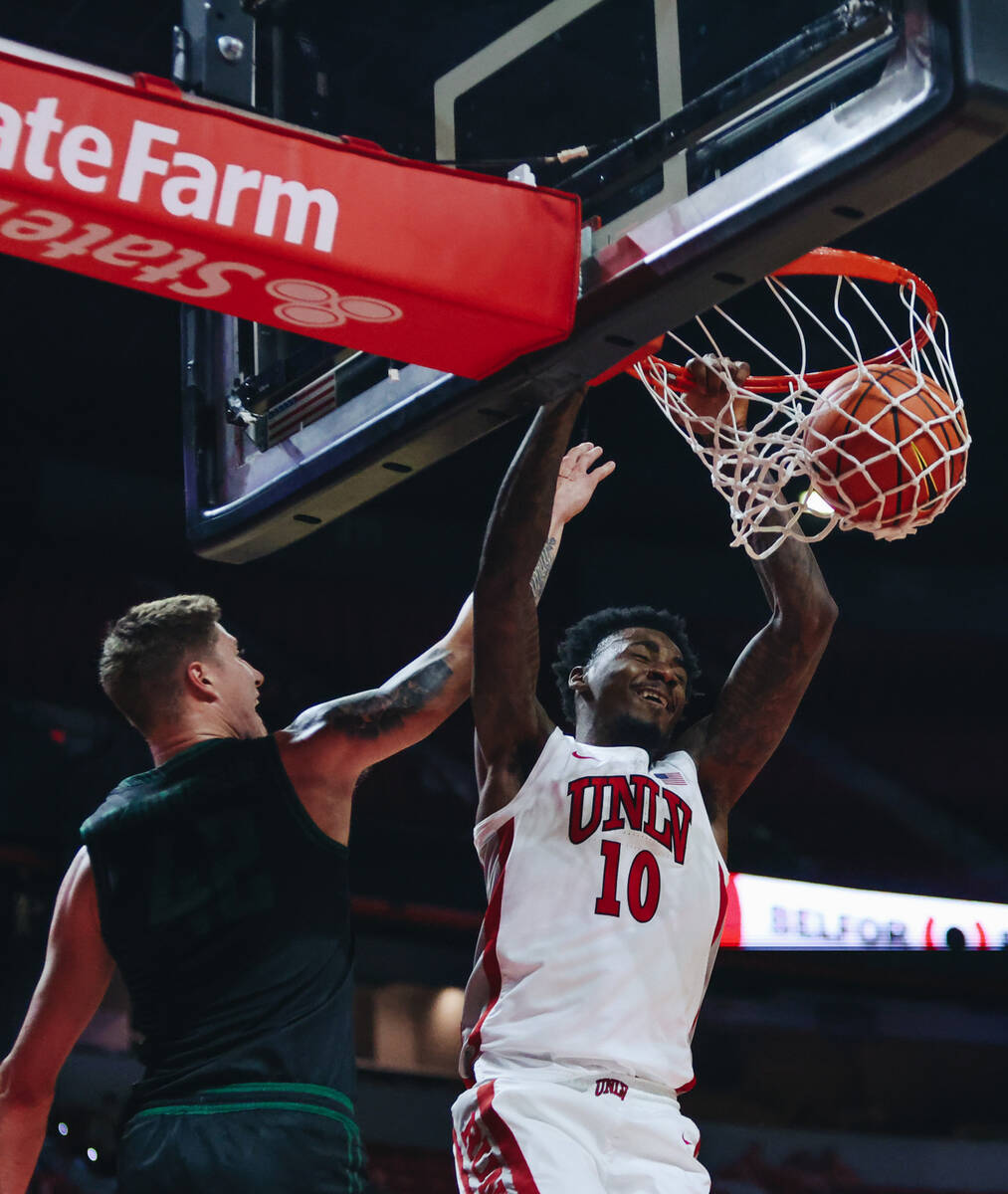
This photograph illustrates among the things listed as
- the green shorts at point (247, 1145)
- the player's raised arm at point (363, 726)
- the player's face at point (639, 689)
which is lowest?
the green shorts at point (247, 1145)

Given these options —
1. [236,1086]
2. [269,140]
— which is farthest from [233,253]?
[236,1086]

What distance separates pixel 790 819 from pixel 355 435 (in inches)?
240

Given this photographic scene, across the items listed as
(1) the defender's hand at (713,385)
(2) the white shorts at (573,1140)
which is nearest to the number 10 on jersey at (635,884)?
(2) the white shorts at (573,1140)

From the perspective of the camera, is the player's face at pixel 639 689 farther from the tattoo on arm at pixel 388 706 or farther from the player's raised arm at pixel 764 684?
the tattoo on arm at pixel 388 706

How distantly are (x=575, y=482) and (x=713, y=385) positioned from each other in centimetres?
36

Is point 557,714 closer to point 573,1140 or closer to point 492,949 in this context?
point 492,949

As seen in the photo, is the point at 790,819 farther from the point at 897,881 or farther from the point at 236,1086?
the point at 236,1086

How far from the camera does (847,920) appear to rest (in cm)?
803

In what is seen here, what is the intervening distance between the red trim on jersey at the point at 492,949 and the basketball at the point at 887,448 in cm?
92

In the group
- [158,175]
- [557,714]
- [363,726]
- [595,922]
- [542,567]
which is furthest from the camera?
[557,714]

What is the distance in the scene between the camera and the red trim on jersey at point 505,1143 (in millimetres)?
2658

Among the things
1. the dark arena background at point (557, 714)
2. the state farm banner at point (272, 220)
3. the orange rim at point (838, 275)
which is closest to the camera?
the state farm banner at point (272, 220)

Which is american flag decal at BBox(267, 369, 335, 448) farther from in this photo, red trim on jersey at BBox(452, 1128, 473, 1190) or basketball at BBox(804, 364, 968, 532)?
red trim on jersey at BBox(452, 1128, 473, 1190)

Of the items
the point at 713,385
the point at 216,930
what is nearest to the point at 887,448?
the point at 713,385
